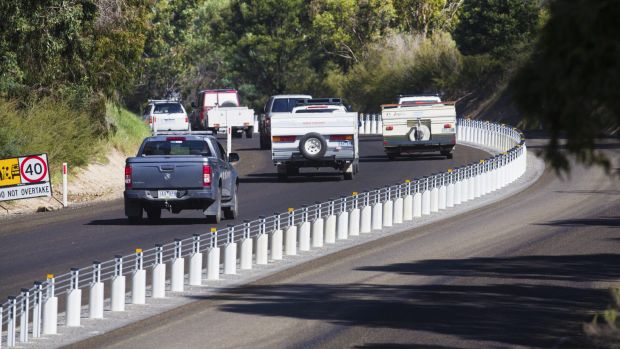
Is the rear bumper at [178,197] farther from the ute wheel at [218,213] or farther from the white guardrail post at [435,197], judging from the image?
the white guardrail post at [435,197]

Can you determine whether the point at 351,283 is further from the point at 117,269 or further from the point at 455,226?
the point at 455,226

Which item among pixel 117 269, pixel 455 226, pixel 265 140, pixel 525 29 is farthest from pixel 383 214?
pixel 525 29

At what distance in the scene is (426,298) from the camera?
19.6 meters

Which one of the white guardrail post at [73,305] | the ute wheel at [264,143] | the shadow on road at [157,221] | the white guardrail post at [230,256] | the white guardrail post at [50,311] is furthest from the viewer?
the ute wheel at [264,143]

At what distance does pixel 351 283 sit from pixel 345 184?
68.2ft

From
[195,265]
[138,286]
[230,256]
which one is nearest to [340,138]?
[230,256]

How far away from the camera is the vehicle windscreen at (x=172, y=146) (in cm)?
3019

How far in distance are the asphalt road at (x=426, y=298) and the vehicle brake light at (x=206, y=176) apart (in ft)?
12.1

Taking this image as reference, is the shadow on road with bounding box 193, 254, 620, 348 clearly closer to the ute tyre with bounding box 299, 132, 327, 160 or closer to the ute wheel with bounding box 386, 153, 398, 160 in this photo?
the ute tyre with bounding box 299, 132, 327, 160

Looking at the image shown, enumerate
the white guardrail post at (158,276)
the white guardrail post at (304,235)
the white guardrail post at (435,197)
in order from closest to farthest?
1. the white guardrail post at (158,276)
2. the white guardrail post at (304,235)
3. the white guardrail post at (435,197)

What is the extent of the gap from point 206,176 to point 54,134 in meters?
12.7

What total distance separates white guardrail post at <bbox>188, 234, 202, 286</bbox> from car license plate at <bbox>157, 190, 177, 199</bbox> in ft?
26.9

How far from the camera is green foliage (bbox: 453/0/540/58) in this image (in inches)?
3406

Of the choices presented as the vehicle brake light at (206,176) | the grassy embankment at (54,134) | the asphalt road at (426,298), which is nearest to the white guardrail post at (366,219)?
the asphalt road at (426,298)
